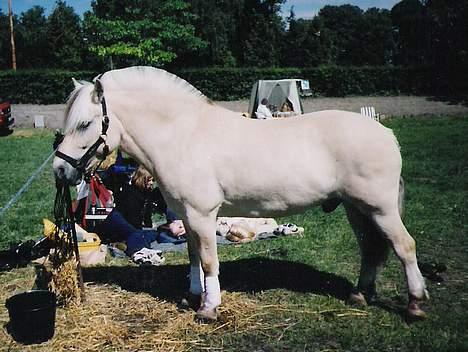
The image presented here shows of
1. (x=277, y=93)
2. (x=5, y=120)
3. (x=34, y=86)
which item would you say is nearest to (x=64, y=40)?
(x=34, y=86)

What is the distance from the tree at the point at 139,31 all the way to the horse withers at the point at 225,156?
33.1 metres

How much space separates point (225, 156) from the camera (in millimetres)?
4676

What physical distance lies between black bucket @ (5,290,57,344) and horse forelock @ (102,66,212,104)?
2.18 metres

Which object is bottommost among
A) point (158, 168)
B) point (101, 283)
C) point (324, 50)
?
point (101, 283)

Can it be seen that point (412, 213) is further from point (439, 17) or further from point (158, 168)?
point (439, 17)

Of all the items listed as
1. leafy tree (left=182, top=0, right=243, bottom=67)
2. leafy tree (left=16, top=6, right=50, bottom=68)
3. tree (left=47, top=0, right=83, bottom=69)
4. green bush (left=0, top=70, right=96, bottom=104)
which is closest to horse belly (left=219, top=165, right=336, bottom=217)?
green bush (left=0, top=70, right=96, bottom=104)

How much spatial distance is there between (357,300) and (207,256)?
1626 millimetres

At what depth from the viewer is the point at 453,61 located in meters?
35.3

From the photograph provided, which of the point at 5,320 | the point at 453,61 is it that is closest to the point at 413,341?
the point at 5,320

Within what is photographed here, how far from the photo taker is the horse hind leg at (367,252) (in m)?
5.04

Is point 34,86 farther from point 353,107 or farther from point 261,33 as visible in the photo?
point 353,107

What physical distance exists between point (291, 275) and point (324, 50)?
44.4 meters

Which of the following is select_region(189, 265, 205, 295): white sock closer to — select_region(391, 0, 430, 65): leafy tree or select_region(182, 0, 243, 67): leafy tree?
select_region(391, 0, 430, 65): leafy tree

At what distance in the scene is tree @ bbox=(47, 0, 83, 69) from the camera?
49.2m
